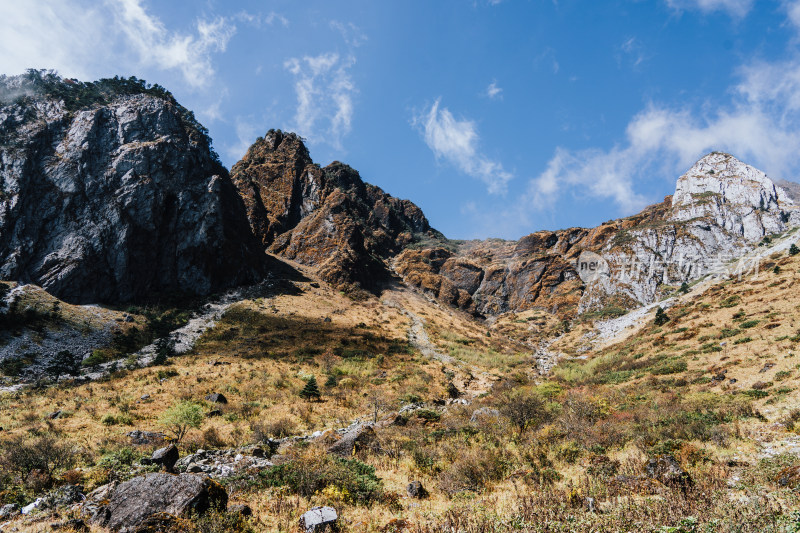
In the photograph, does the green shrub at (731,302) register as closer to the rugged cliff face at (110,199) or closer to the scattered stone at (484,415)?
the scattered stone at (484,415)

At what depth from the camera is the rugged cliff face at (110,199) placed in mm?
44125

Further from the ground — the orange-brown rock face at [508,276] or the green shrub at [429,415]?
the orange-brown rock face at [508,276]

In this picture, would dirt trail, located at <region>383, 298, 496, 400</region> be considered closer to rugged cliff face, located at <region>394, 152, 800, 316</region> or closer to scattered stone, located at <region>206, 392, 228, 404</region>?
scattered stone, located at <region>206, 392, 228, 404</region>

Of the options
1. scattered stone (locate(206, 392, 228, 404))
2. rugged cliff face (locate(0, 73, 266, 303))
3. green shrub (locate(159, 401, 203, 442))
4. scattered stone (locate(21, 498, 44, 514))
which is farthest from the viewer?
rugged cliff face (locate(0, 73, 266, 303))

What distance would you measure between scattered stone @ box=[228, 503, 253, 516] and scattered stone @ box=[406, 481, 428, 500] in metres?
3.80

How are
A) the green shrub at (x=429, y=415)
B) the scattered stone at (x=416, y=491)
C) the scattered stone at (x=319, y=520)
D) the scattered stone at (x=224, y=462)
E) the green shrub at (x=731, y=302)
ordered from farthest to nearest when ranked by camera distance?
the green shrub at (x=731, y=302) < the green shrub at (x=429, y=415) < the scattered stone at (x=224, y=462) < the scattered stone at (x=416, y=491) < the scattered stone at (x=319, y=520)

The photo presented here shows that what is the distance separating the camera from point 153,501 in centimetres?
718

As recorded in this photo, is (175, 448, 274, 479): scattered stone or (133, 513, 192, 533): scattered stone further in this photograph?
(175, 448, 274, 479): scattered stone

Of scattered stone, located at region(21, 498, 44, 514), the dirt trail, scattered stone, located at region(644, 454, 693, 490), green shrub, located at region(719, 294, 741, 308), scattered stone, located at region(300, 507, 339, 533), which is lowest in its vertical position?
scattered stone, located at region(21, 498, 44, 514)

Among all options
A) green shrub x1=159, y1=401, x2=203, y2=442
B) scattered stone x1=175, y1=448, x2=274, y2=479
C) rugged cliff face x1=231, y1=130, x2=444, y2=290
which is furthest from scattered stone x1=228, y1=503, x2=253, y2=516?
rugged cliff face x1=231, y1=130, x2=444, y2=290

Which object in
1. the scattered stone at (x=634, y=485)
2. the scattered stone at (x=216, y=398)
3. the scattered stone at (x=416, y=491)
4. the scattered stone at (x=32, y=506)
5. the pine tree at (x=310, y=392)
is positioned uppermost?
the scattered stone at (x=634, y=485)

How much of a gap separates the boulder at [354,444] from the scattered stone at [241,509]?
4.63 m

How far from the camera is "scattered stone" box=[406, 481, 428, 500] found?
865 centimetres

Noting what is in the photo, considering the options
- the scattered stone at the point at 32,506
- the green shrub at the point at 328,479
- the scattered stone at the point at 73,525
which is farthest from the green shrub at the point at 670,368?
the scattered stone at the point at 32,506
